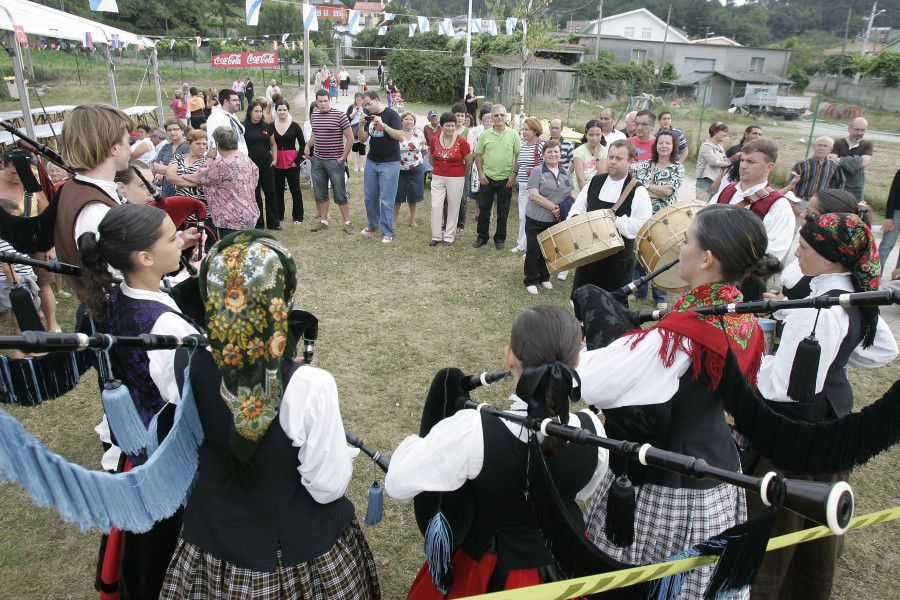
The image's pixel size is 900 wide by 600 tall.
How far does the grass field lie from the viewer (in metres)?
3.08

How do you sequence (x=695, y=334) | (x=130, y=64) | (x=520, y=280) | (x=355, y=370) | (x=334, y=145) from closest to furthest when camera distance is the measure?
(x=695, y=334) < (x=355, y=370) < (x=520, y=280) < (x=334, y=145) < (x=130, y=64)

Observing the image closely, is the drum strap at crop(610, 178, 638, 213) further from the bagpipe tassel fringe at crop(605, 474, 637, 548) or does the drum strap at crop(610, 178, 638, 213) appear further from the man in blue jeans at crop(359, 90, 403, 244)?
the bagpipe tassel fringe at crop(605, 474, 637, 548)

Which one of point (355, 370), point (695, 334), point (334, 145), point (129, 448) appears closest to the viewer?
point (129, 448)

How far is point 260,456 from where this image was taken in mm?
1775

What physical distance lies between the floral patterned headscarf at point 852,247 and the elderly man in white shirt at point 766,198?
72.6 inches

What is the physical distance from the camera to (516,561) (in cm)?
185

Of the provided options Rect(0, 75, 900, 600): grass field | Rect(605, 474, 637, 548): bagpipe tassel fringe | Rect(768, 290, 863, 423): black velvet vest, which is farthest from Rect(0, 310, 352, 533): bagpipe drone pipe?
Rect(768, 290, 863, 423): black velvet vest

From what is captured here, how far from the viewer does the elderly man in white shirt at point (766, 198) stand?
14.2 feet

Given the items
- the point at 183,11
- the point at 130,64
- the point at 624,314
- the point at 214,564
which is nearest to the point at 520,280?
the point at 624,314

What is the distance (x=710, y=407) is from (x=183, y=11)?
67475 millimetres

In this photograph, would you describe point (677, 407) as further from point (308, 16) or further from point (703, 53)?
point (703, 53)

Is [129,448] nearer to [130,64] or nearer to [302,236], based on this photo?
[302,236]

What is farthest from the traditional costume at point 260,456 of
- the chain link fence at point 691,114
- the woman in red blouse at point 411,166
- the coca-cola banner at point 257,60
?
the coca-cola banner at point 257,60

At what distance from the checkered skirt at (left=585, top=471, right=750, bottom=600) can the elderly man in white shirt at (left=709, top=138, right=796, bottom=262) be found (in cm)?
273
